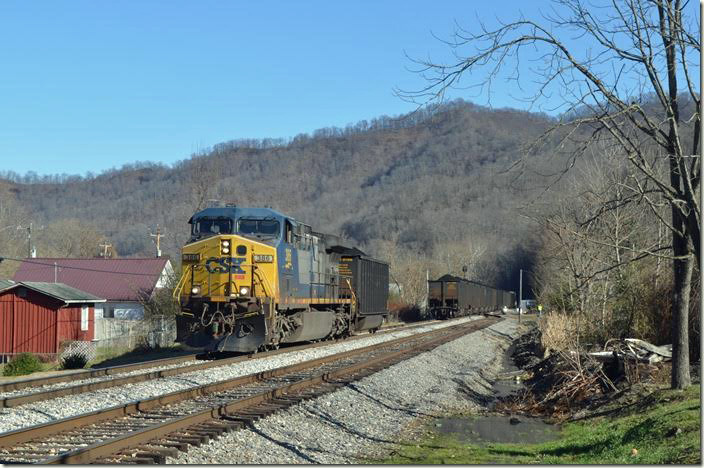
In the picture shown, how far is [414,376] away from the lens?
20172 millimetres

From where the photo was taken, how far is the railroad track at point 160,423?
895cm

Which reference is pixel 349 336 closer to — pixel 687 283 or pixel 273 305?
pixel 273 305

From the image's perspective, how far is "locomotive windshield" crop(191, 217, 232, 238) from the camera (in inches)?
868

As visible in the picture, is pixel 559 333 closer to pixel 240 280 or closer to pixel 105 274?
pixel 240 280

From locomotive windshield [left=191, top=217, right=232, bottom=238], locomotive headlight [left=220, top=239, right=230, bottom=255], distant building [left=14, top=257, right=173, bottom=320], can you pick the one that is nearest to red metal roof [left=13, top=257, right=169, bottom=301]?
distant building [left=14, top=257, right=173, bottom=320]

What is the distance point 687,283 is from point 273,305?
1184 cm

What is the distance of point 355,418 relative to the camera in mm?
13320

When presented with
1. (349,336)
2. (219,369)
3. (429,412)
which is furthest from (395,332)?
(429,412)

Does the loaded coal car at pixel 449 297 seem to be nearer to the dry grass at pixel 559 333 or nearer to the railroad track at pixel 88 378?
the dry grass at pixel 559 333

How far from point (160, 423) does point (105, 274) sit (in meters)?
49.5

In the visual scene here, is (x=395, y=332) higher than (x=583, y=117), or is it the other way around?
(x=583, y=117)

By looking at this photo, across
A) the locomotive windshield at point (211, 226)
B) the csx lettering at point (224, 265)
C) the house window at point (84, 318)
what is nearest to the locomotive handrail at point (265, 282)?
the csx lettering at point (224, 265)

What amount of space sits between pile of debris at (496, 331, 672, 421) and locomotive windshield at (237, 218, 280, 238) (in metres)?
8.23


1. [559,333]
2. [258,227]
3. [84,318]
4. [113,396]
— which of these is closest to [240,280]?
[258,227]
